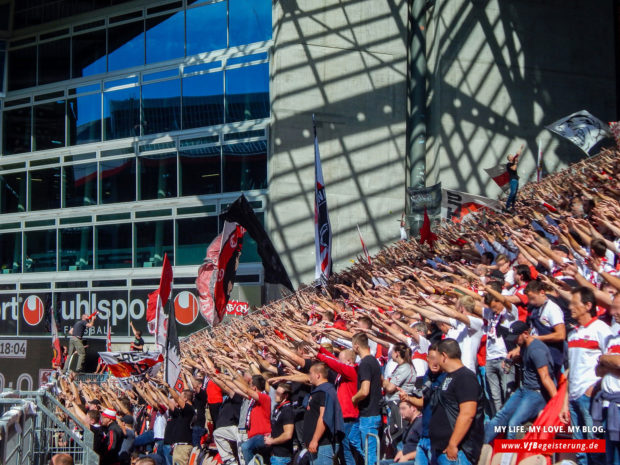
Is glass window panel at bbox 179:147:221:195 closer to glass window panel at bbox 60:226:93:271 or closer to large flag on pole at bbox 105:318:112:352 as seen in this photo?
glass window panel at bbox 60:226:93:271

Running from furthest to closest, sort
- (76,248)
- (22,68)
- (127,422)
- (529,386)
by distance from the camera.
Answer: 1. (22,68)
2. (76,248)
3. (127,422)
4. (529,386)

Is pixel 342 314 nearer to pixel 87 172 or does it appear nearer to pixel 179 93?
pixel 179 93

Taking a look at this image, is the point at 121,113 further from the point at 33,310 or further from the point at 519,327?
the point at 519,327

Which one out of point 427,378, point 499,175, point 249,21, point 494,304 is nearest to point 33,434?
point 427,378

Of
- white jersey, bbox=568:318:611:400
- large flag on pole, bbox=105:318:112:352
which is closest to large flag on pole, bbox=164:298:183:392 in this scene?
white jersey, bbox=568:318:611:400

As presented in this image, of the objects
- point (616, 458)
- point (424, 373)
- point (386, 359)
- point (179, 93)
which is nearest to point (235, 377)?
point (386, 359)

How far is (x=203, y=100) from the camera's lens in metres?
30.1

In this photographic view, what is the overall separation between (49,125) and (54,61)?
264 centimetres

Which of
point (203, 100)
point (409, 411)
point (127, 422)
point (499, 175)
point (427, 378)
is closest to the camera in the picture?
point (409, 411)

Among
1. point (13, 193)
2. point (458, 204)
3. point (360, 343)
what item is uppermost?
point (13, 193)

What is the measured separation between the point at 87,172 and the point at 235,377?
23.1m

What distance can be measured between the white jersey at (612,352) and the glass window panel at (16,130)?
30.7 m

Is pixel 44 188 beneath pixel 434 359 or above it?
above

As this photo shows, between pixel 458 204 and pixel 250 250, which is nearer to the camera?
pixel 458 204
